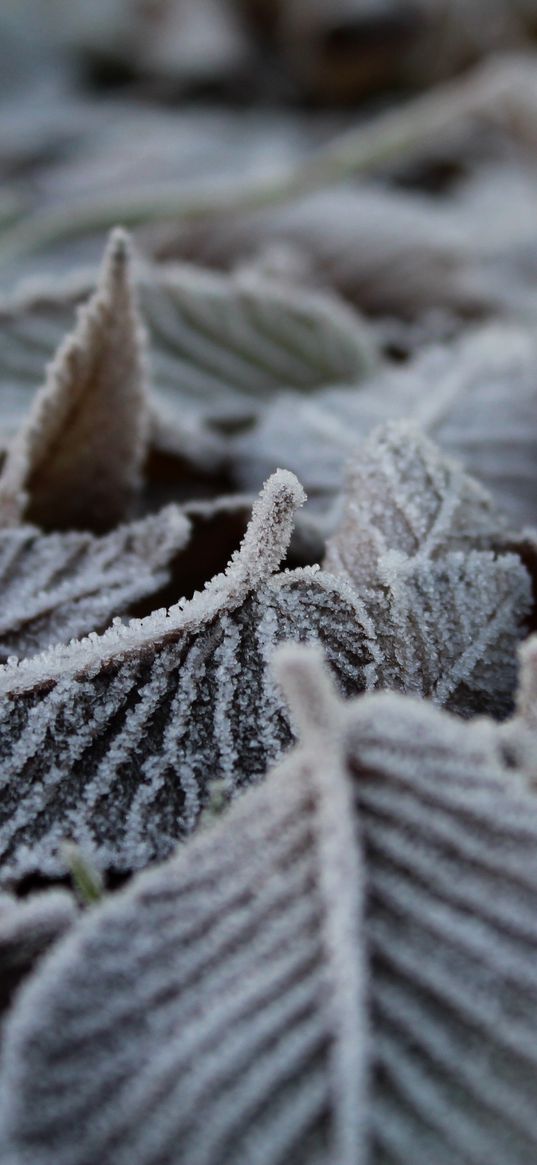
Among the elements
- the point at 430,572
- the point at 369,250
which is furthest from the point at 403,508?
the point at 369,250

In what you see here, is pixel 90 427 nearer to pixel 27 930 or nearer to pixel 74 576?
pixel 74 576

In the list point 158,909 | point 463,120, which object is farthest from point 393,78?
point 158,909

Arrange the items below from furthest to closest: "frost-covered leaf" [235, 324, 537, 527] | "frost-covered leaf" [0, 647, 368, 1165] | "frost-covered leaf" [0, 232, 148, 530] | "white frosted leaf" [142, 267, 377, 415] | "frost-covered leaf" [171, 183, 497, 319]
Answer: "frost-covered leaf" [171, 183, 497, 319], "white frosted leaf" [142, 267, 377, 415], "frost-covered leaf" [235, 324, 537, 527], "frost-covered leaf" [0, 232, 148, 530], "frost-covered leaf" [0, 647, 368, 1165]

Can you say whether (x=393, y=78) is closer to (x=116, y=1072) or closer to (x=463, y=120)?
(x=463, y=120)

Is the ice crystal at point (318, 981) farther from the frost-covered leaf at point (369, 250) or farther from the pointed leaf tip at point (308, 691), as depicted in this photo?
the frost-covered leaf at point (369, 250)

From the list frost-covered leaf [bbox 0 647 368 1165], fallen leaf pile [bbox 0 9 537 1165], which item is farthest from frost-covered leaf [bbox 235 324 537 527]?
frost-covered leaf [bbox 0 647 368 1165]

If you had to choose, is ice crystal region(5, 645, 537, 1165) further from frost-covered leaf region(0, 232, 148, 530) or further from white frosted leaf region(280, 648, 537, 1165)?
frost-covered leaf region(0, 232, 148, 530)

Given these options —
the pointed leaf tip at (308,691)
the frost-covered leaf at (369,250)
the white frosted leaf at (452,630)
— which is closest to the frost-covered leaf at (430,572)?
the white frosted leaf at (452,630)
